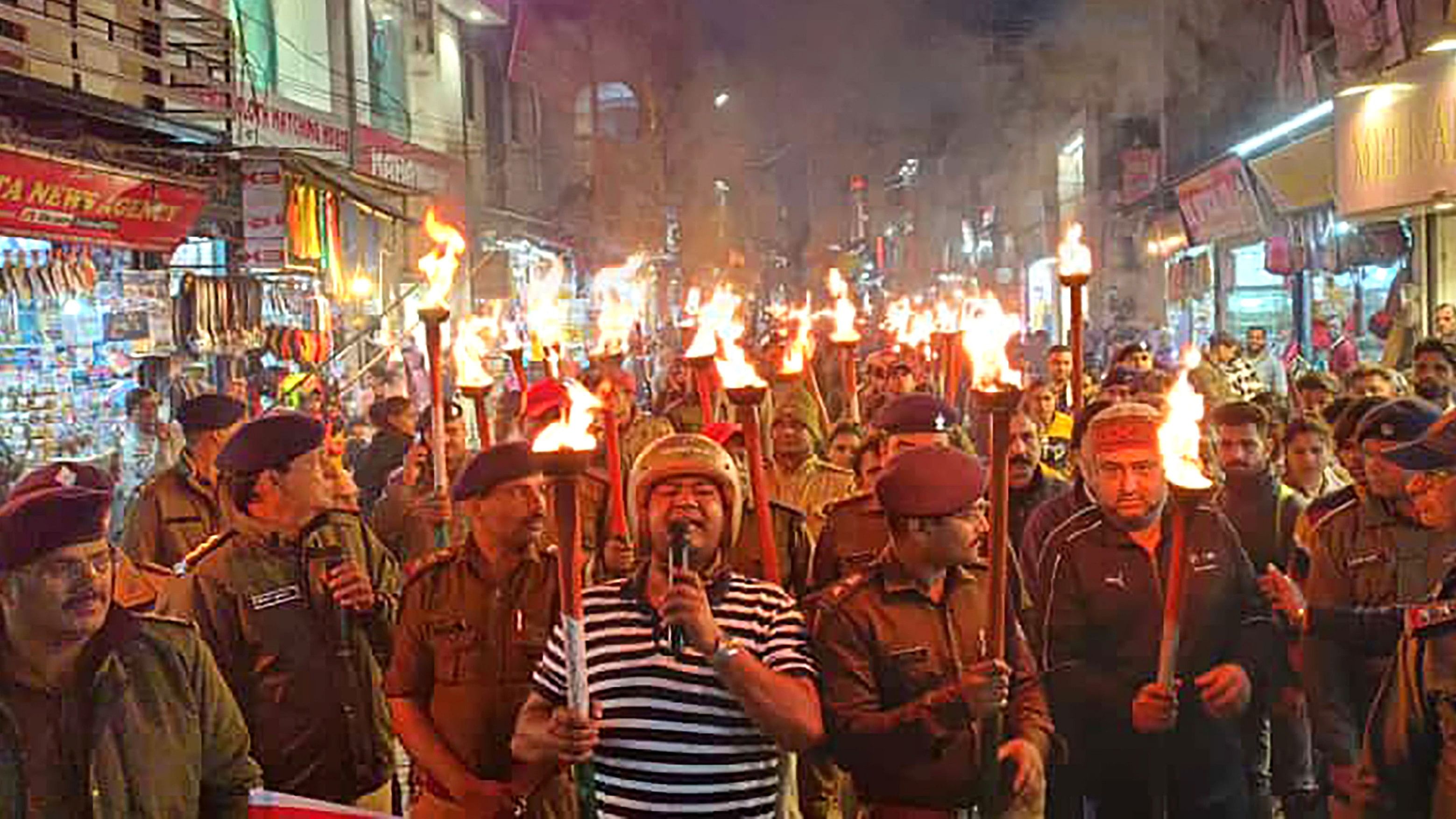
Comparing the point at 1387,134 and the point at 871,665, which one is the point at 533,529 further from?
the point at 1387,134

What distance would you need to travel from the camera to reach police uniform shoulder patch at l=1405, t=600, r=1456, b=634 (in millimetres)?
3857

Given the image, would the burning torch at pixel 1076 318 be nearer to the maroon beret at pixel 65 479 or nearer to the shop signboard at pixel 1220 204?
the maroon beret at pixel 65 479

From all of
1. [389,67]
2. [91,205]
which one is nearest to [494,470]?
[91,205]

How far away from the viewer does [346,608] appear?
4.83 metres

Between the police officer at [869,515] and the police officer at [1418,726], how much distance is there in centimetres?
177

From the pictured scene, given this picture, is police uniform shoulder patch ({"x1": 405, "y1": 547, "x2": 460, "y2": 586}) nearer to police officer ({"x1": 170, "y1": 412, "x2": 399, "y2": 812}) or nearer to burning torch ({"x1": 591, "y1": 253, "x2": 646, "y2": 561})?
police officer ({"x1": 170, "y1": 412, "x2": 399, "y2": 812})

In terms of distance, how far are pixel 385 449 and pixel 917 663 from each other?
6281mm

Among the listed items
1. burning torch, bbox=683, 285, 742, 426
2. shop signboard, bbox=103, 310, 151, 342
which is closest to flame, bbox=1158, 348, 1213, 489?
burning torch, bbox=683, 285, 742, 426

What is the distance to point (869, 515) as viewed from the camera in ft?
19.0

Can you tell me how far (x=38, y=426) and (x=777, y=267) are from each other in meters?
76.0

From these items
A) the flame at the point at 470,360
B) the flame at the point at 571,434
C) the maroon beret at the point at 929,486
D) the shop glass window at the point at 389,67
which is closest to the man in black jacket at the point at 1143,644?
the maroon beret at the point at 929,486

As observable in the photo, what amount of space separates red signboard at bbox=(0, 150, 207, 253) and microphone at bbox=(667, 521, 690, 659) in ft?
26.0

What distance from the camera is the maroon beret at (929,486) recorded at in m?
4.07

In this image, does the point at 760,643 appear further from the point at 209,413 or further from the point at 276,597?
the point at 209,413
